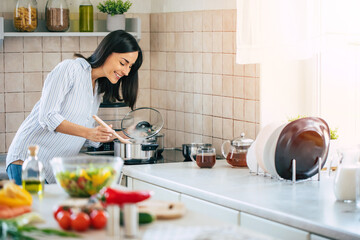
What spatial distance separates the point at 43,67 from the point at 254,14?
1.50 metres

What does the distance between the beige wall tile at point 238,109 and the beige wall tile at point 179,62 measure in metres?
0.61

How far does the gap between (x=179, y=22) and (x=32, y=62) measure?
949 mm

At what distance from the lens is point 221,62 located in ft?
12.6

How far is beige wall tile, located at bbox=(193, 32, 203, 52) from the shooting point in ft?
13.1

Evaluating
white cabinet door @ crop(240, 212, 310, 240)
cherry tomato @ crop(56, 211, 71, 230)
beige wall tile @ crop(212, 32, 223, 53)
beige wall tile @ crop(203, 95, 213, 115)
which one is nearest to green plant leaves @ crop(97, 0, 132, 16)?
beige wall tile @ crop(212, 32, 223, 53)

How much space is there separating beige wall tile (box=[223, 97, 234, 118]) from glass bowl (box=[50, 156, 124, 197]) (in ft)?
5.38

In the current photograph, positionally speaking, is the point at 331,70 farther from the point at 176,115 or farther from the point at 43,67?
the point at 43,67

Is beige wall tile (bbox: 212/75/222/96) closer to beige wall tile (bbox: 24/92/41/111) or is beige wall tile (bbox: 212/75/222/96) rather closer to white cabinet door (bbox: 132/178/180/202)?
white cabinet door (bbox: 132/178/180/202)

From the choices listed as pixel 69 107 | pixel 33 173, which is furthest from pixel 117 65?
pixel 33 173

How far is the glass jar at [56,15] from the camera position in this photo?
13.1 ft

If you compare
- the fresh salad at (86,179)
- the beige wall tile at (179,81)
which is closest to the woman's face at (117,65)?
the beige wall tile at (179,81)

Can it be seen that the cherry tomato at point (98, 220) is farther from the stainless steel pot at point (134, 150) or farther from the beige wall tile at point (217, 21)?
the beige wall tile at point (217, 21)

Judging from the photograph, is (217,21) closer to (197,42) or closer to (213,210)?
(197,42)

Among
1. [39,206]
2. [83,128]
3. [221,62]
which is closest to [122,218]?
[39,206]
